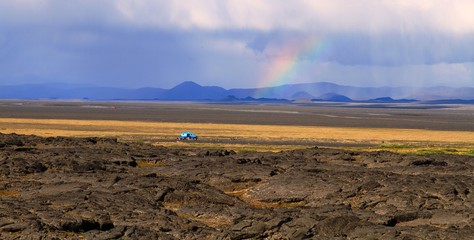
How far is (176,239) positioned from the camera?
21.6m

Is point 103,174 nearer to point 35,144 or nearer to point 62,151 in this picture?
point 62,151

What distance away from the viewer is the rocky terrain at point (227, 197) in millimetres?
22273

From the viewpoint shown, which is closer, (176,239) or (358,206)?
(176,239)

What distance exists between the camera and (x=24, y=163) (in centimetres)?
3519

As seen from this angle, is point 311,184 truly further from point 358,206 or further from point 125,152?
point 125,152

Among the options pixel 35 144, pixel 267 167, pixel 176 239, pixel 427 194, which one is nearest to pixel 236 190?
pixel 267 167

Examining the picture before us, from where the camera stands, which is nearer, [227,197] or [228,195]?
[227,197]

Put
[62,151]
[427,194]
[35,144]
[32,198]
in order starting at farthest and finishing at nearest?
[35,144] < [62,151] < [427,194] < [32,198]

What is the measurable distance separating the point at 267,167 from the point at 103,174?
864cm

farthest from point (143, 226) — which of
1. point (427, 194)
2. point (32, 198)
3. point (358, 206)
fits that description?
point (427, 194)

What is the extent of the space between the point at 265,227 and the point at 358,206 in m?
6.53

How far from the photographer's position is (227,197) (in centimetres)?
2909

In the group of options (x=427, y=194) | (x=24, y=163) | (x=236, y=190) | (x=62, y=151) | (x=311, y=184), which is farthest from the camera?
(x=62, y=151)

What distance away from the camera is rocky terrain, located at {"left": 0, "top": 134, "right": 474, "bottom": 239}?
73.1 feet
